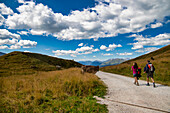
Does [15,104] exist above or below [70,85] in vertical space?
below

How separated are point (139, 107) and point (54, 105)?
439 cm

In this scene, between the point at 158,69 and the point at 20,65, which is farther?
the point at 20,65

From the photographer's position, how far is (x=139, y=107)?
16.0 ft

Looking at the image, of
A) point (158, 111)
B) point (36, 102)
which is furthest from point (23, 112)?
point (158, 111)

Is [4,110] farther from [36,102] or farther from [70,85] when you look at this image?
[70,85]

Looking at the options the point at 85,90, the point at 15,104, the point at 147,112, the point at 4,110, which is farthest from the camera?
the point at 85,90

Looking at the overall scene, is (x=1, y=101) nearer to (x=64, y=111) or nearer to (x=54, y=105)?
(x=54, y=105)

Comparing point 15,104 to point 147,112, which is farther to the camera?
point 15,104

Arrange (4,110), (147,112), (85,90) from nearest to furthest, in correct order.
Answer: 1. (147,112)
2. (4,110)
3. (85,90)

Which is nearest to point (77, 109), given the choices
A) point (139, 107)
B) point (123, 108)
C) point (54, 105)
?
point (54, 105)

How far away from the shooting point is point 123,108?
15.8 ft

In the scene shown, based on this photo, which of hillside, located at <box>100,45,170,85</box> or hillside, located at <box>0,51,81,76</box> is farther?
hillside, located at <box>0,51,81,76</box>

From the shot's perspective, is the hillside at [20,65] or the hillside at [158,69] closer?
the hillside at [158,69]

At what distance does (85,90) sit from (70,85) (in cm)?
132
